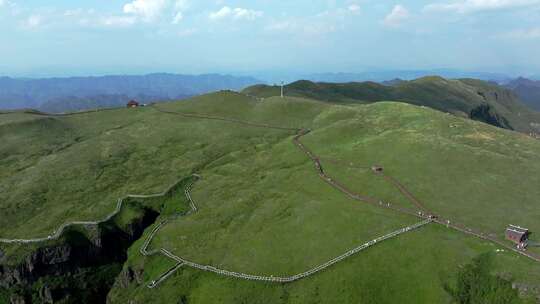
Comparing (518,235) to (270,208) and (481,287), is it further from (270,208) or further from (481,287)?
(270,208)

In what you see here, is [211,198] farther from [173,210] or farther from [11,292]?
[11,292]

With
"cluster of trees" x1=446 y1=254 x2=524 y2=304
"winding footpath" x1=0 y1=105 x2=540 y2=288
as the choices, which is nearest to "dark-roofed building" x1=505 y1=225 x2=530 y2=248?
"winding footpath" x1=0 y1=105 x2=540 y2=288

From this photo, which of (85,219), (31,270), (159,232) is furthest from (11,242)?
(159,232)

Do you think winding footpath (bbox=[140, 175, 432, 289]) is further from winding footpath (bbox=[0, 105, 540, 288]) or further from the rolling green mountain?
the rolling green mountain

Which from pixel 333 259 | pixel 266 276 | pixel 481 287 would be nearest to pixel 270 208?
pixel 266 276

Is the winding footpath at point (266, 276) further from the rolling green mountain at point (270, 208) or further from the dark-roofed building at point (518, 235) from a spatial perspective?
the dark-roofed building at point (518, 235)
